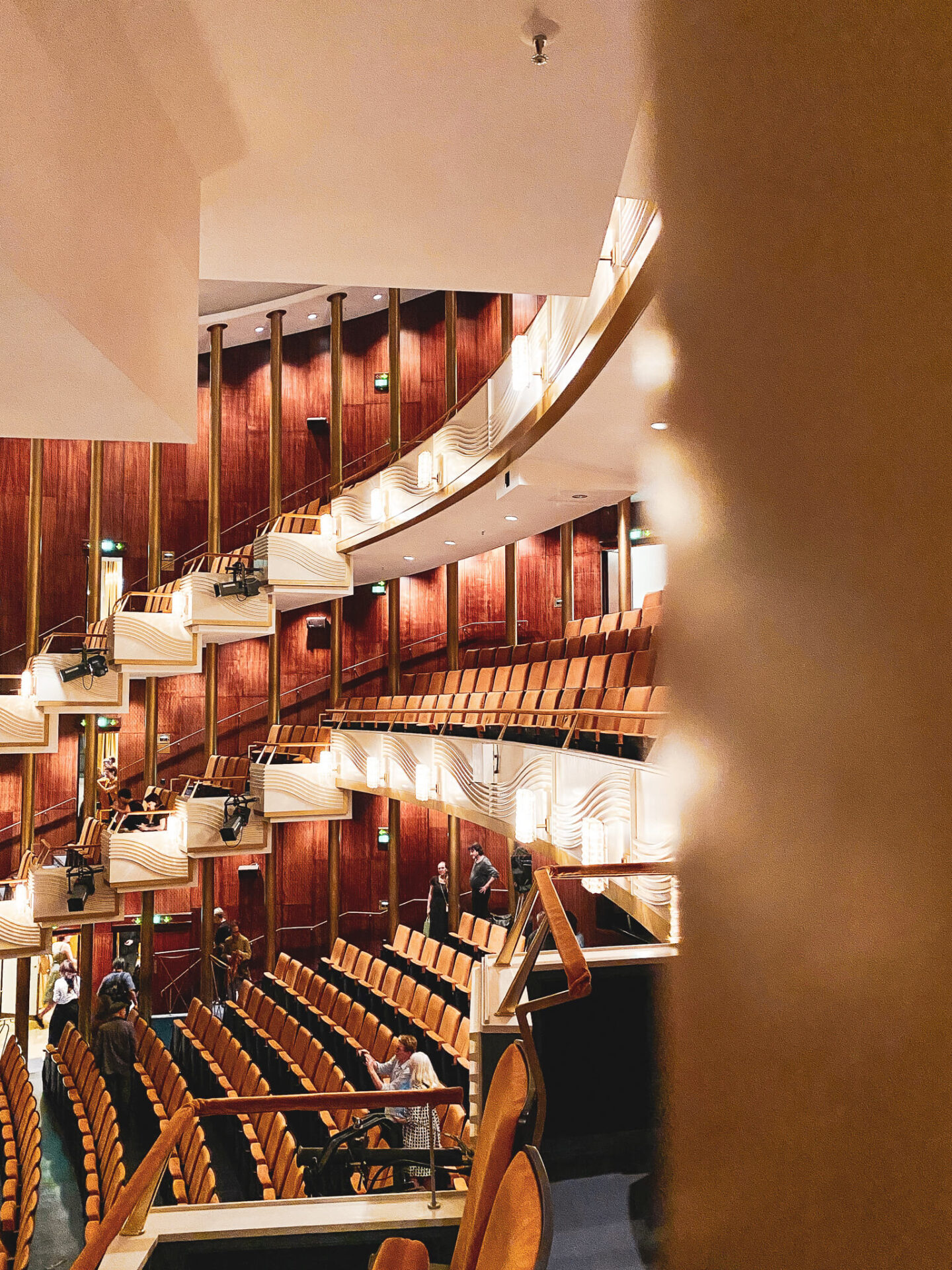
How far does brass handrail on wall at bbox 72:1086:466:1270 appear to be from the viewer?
190cm

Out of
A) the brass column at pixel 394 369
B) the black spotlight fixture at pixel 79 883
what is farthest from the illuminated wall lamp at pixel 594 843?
the brass column at pixel 394 369

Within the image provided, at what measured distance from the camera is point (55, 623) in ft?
39.9

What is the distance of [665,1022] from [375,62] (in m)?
2.78

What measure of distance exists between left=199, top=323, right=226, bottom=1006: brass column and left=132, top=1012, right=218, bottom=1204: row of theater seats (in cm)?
278

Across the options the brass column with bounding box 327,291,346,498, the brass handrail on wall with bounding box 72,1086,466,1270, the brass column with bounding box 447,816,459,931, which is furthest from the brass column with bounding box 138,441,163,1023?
the brass handrail on wall with bounding box 72,1086,466,1270

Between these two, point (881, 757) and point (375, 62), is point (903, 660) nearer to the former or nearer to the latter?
point (881, 757)

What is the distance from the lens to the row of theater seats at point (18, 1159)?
15.6 ft

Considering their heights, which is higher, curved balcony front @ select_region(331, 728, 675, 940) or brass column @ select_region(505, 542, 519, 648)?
brass column @ select_region(505, 542, 519, 648)

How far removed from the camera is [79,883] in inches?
397

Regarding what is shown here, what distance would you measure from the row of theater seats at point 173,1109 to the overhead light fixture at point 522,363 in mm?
4714

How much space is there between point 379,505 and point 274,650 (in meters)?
3.08

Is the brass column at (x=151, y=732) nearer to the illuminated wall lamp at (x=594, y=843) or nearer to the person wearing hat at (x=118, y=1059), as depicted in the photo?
the person wearing hat at (x=118, y=1059)

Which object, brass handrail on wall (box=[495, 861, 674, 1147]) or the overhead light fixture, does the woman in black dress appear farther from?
brass handrail on wall (box=[495, 861, 674, 1147])

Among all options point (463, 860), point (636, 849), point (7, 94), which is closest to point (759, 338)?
point (7, 94)
